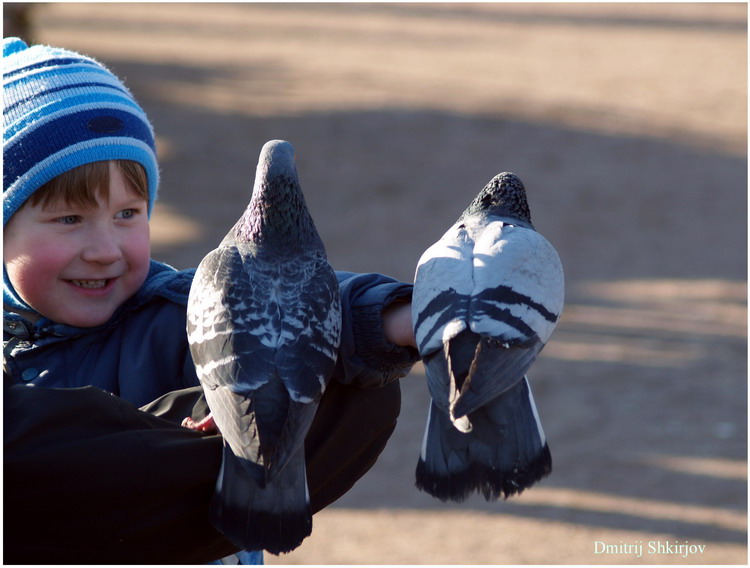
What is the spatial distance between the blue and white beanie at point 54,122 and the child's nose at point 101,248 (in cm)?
18

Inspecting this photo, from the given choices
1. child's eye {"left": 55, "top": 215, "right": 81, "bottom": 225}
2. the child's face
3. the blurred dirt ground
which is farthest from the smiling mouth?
the blurred dirt ground

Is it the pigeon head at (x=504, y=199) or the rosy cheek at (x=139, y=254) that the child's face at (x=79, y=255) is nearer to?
the rosy cheek at (x=139, y=254)

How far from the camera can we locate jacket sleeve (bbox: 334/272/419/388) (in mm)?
2074

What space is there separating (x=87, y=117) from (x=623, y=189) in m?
8.85

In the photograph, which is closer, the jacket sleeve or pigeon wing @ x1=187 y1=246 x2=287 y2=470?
pigeon wing @ x1=187 y1=246 x2=287 y2=470

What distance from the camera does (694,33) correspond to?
17.6 metres

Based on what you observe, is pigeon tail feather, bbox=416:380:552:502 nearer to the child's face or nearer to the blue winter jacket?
the blue winter jacket

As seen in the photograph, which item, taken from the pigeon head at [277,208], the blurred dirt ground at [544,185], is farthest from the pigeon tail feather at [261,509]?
the blurred dirt ground at [544,185]

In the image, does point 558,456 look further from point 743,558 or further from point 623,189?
point 623,189

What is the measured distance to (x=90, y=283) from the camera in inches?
96.6

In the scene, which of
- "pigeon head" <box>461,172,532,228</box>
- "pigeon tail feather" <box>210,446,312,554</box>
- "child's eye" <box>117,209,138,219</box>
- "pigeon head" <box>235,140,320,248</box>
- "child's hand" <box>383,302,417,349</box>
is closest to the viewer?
"pigeon tail feather" <box>210,446,312,554</box>

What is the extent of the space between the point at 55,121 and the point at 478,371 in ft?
4.04

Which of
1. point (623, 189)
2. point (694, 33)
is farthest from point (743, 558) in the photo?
point (694, 33)

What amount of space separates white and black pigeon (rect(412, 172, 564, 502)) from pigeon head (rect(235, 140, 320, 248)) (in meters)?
0.38
